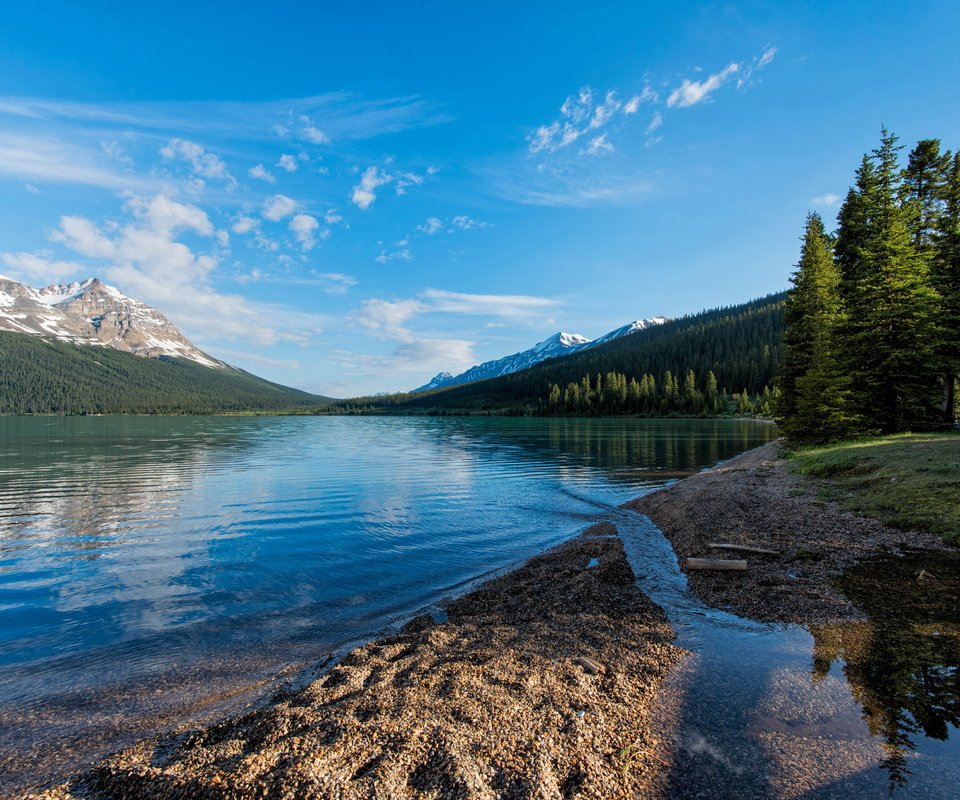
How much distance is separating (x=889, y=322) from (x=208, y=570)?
43.0 meters

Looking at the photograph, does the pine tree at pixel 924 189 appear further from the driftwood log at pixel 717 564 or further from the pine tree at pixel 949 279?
the driftwood log at pixel 717 564

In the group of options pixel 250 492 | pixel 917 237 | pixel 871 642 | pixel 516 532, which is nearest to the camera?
pixel 871 642

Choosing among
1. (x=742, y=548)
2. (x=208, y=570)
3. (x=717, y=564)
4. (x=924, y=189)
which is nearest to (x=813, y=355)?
(x=924, y=189)

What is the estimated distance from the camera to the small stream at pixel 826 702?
588 centimetres

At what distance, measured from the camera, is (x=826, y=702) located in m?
7.37

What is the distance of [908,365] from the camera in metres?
32.8

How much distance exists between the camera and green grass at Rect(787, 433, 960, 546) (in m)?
15.4

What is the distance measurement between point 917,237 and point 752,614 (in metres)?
46.6

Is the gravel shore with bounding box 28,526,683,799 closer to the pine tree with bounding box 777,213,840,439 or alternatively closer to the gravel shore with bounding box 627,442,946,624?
the gravel shore with bounding box 627,442,946,624

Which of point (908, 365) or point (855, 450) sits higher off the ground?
point (908, 365)

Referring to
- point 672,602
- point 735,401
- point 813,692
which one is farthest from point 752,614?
point 735,401

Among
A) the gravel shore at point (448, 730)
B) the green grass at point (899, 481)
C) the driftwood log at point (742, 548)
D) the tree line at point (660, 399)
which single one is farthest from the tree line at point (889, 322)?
the tree line at point (660, 399)

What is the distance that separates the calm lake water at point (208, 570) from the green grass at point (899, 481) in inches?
421

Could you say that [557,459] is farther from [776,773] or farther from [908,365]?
[776,773]
